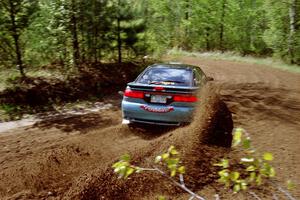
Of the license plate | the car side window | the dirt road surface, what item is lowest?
the dirt road surface

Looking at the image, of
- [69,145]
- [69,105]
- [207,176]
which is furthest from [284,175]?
[69,105]

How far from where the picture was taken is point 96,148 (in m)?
7.94

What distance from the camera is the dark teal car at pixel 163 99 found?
26.9 ft

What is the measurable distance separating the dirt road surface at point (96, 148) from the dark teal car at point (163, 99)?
407 mm

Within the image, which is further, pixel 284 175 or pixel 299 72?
pixel 299 72

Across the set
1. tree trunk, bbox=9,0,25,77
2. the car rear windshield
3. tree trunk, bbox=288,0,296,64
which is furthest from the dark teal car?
tree trunk, bbox=288,0,296,64

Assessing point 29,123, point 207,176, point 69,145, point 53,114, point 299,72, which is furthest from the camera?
point 299,72

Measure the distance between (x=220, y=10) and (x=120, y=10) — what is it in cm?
2748

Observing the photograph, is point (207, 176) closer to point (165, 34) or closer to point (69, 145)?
point (69, 145)

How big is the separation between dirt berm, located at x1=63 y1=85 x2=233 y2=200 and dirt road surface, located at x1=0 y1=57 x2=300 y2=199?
0.08ft

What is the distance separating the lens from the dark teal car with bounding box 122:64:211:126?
821 cm

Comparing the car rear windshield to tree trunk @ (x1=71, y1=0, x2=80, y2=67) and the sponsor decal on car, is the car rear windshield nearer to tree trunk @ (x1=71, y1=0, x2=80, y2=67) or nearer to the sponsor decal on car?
the sponsor decal on car

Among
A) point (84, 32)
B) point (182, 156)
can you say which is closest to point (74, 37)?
point (84, 32)

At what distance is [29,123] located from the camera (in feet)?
33.9
